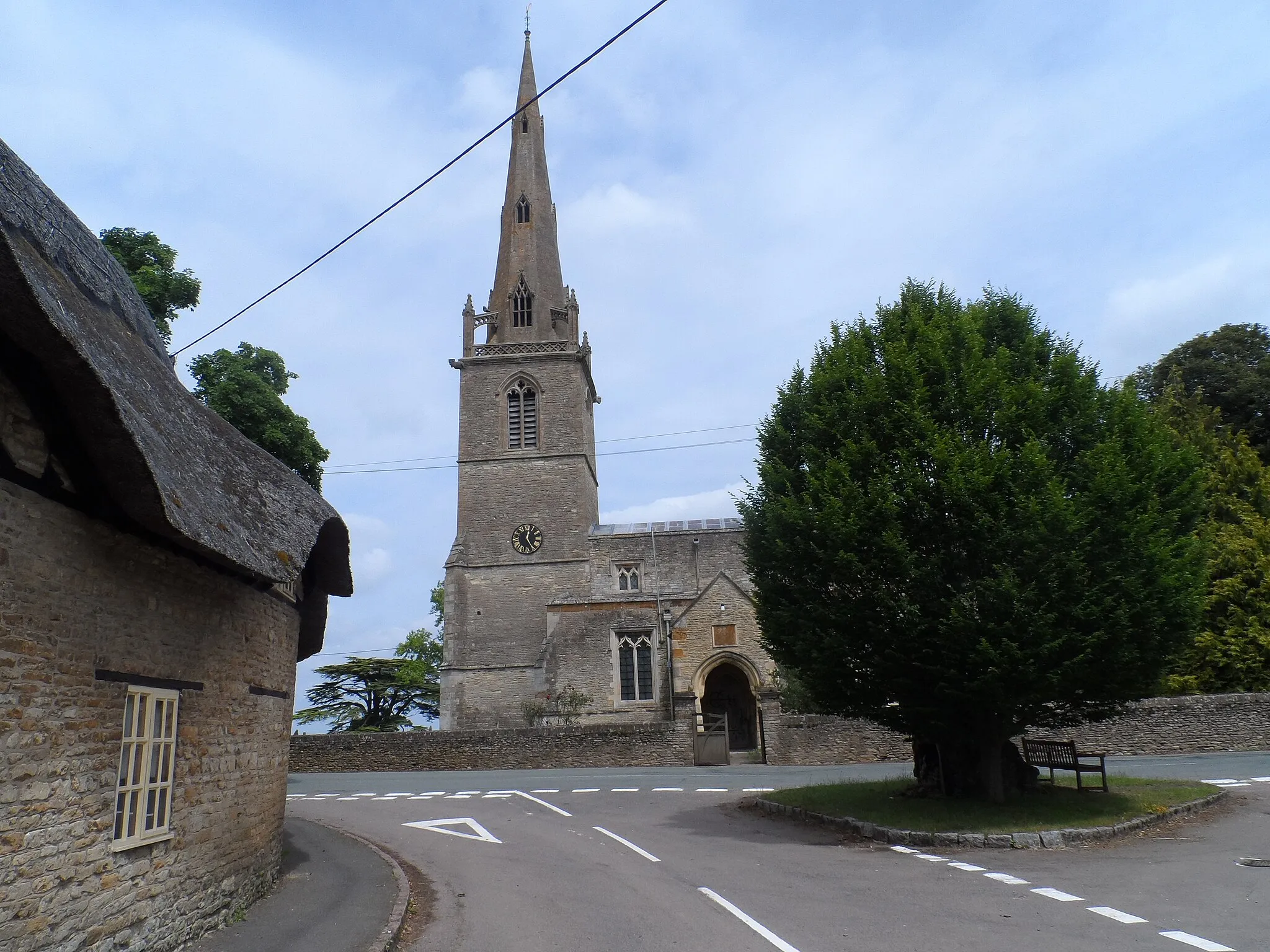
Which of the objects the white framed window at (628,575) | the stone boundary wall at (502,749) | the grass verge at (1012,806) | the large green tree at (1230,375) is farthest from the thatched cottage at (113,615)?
the large green tree at (1230,375)

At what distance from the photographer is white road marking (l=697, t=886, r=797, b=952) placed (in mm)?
6727

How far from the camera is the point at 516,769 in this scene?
26.8 m

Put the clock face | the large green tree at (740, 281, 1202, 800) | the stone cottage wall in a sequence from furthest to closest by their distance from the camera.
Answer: the clock face
the large green tree at (740, 281, 1202, 800)
the stone cottage wall

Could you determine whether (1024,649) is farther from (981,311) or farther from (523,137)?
(523,137)

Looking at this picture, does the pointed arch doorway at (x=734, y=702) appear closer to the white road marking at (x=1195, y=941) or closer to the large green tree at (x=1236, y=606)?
the large green tree at (x=1236, y=606)

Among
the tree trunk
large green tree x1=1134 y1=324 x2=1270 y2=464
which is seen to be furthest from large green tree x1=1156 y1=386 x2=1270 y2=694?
the tree trunk

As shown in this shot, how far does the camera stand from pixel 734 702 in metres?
34.9

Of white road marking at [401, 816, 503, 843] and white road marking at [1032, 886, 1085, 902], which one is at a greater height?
white road marking at [1032, 886, 1085, 902]

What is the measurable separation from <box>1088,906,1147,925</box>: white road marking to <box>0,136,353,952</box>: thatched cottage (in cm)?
758

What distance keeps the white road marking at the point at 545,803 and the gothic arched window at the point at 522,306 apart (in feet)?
86.9

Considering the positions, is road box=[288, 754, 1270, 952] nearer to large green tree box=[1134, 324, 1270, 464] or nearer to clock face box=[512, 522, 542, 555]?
clock face box=[512, 522, 542, 555]

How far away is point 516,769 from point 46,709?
22.6m

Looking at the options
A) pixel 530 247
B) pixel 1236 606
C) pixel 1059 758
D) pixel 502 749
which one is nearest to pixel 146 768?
pixel 1059 758

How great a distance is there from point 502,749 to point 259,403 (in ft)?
46.3
